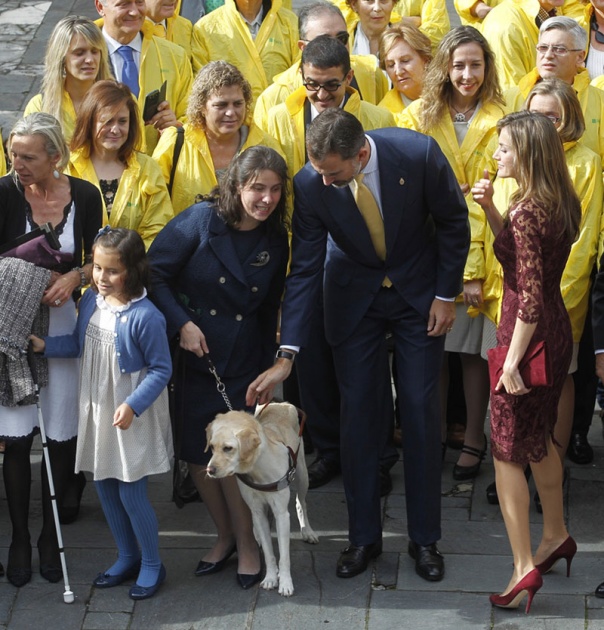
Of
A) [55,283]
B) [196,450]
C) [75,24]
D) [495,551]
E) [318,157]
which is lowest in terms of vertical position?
[495,551]

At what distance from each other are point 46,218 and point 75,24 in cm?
137

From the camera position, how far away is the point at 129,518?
561 cm

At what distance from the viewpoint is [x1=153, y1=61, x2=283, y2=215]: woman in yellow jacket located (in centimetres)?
610

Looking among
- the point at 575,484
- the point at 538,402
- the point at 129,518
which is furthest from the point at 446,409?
the point at 129,518

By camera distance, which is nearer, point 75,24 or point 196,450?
point 196,450

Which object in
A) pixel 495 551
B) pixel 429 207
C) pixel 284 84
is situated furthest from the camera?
pixel 284 84

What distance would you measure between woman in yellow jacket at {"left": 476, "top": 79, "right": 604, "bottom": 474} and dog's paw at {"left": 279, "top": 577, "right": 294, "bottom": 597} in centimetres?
145

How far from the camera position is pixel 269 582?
18.4ft

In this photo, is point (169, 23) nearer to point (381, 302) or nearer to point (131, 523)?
point (381, 302)

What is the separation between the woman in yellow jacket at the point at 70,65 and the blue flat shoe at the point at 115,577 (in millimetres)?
2297

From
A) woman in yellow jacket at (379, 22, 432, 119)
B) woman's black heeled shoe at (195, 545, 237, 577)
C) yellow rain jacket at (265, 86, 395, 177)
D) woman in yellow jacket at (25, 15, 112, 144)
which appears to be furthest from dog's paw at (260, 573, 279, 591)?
woman in yellow jacket at (379, 22, 432, 119)

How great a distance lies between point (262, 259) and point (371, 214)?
0.53 m

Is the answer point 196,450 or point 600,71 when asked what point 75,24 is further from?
point 600,71

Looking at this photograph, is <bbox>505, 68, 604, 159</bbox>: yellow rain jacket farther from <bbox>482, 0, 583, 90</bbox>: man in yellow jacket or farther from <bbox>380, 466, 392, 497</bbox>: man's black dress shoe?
<bbox>380, 466, 392, 497</bbox>: man's black dress shoe
